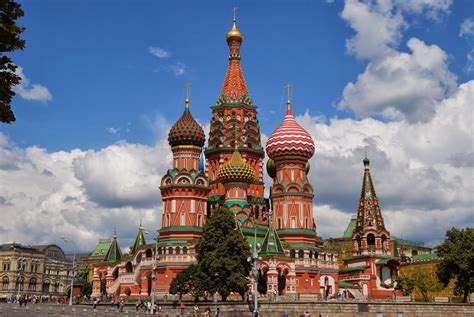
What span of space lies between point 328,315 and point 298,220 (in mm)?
23601

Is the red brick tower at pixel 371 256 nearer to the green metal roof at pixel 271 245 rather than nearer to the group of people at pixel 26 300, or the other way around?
the green metal roof at pixel 271 245

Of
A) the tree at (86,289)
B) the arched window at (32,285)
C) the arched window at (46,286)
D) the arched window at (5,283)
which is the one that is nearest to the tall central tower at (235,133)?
the tree at (86,289)

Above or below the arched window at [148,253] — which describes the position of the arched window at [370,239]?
above

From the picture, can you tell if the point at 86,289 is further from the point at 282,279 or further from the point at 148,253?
the point at 282,279

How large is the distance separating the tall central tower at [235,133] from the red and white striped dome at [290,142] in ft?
16.4

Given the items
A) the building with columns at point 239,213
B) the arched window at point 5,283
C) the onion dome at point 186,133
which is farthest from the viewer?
the arched window at point 5,283

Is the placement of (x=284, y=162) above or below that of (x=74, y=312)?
above

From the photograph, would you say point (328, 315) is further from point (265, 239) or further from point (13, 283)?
point (13, 283)

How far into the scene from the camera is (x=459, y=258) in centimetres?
6116

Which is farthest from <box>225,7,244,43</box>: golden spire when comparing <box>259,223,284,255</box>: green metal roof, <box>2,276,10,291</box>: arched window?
<box>2,276,10,291</box>: arched window

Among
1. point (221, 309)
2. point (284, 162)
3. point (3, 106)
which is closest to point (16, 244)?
point (284, 162)

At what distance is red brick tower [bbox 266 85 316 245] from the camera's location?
73375 millimetres

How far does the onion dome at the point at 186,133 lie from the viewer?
75.3 m

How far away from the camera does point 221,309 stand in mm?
50812
